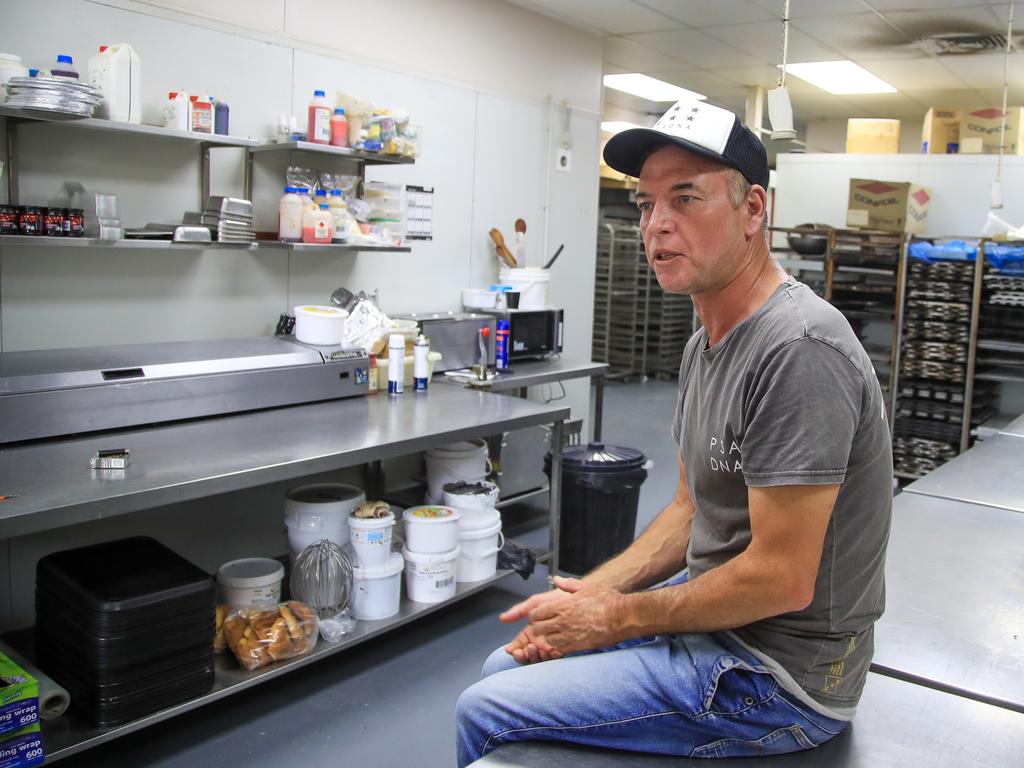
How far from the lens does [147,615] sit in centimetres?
235

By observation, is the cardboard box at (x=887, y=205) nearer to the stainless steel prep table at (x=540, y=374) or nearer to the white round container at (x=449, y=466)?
the stainless steel prep table at (x=540, y=374)

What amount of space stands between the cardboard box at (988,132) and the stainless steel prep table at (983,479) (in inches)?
146

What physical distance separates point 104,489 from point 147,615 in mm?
391

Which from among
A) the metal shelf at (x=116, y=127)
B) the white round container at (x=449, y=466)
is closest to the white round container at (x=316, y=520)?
the white round container at (x=449, y=466)

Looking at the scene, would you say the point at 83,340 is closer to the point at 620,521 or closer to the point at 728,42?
A: the point at 620,521

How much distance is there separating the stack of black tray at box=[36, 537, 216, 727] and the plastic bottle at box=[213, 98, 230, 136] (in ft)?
5.20

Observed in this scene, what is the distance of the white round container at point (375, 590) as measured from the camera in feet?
9.86

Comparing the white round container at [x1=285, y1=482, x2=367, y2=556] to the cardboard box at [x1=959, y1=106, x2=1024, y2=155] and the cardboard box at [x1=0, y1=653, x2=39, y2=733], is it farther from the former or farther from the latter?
the cardboard box at [x1=959, y1=106, x2=1024, y2=155]

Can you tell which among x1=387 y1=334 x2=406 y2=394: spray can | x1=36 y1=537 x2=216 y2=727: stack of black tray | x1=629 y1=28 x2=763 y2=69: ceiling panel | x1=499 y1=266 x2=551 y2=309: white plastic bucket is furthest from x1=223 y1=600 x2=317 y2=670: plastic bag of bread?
x1=629 y1=28 x2=763 y2=69: ceiling panel

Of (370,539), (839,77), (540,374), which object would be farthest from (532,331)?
(839,77)

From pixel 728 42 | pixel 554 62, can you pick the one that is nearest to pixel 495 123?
pixel 554 62

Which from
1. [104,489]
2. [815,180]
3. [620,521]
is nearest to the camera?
[104,489]

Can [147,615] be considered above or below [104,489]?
below

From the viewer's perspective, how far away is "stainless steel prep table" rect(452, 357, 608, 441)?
4.07 metres
